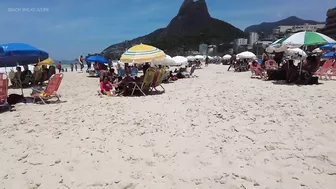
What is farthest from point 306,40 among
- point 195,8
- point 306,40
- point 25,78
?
point 195,8

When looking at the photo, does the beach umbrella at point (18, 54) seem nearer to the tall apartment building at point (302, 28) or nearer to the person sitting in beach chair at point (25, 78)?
the person sitting in beach chair at point (25, 78)

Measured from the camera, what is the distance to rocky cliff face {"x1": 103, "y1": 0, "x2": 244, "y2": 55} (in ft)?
370

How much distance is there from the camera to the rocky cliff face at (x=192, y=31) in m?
113

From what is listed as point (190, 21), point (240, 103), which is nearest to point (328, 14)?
point (240, 103)

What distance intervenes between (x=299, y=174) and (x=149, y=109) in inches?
136

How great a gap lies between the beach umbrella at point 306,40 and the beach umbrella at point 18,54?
7505 mm

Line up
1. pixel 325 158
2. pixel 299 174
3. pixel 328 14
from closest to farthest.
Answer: pixel 299 174, pixel 325 158, pixel 328 14

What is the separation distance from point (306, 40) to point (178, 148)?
6.55m

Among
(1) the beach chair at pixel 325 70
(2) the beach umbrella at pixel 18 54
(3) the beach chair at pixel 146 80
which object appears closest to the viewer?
(2) the beach umbrella at pixel 18 54

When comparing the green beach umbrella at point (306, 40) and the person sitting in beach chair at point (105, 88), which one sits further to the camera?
the person sitting in beach chair at point (105, 88)

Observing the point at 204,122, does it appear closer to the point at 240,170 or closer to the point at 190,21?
the point at 240,170

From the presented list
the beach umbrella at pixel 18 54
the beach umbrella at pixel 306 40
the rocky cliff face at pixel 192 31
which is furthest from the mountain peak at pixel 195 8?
the beach umbrella at pixel 18 54

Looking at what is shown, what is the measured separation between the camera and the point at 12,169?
315 cm

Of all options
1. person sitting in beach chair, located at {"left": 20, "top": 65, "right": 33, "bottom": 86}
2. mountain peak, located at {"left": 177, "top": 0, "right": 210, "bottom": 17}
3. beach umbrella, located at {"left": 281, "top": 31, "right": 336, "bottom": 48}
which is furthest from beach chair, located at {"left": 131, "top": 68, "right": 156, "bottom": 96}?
mountain peak, located at {"left": 177, "top": 0, "right": 210, "bottom": 17}
